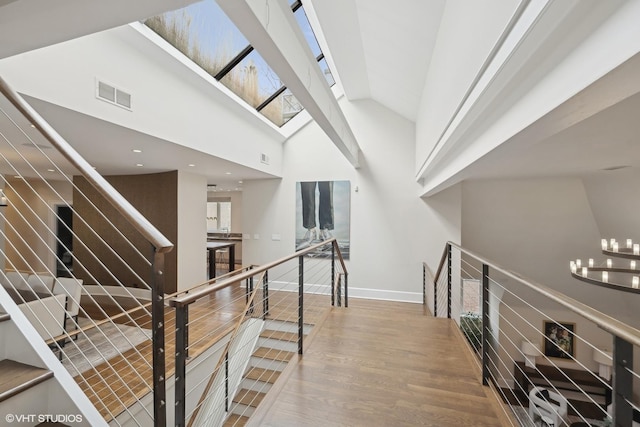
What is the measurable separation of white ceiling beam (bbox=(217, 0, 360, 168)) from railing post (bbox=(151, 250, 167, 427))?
1.07 metres

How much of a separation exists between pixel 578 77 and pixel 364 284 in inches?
194

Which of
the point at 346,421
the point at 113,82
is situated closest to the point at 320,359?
the point at 346,421

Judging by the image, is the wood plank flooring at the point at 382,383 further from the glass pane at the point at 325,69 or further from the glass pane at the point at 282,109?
the glass pane at the point at 325,69

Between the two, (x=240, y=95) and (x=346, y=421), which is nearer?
(x=346, y=421)

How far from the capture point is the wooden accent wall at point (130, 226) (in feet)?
16.1

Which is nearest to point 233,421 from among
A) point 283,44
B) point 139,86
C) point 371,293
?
point 371,293

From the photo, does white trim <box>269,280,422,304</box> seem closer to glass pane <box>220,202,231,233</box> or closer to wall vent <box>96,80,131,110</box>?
wall vent <box>96,80,131,110</box>

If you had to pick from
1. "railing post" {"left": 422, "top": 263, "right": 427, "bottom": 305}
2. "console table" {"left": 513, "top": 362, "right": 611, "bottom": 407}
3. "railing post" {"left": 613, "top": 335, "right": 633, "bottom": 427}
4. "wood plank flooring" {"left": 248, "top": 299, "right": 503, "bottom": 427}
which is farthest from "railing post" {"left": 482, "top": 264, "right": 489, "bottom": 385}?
"console table" {"left": 513, "top": 362, "right": 611, "bottom": 407}

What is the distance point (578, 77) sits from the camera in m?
0.88

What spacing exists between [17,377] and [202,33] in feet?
11.1

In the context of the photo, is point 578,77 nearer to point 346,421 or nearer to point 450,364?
point 346,421

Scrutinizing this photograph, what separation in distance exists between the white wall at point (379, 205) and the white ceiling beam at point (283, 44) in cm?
306

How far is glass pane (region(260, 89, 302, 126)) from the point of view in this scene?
4.98 meters

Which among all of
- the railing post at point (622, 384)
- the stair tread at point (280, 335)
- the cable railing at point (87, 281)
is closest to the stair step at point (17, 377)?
the cable railing at point (87, 281)
